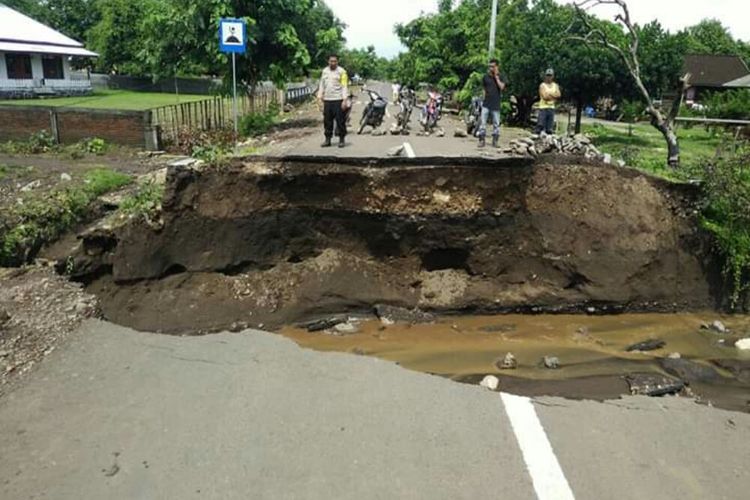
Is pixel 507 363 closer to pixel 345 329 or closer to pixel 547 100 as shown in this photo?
pixel 345 329

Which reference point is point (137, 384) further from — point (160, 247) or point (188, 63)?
point (188, 63)

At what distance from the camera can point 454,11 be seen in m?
32.1

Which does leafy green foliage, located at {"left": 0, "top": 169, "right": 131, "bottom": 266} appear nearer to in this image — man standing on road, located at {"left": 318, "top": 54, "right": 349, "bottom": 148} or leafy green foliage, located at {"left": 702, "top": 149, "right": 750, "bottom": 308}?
man standing on road, located at {"left": 318, "top": 54, "right": 349, "bottom": 148}

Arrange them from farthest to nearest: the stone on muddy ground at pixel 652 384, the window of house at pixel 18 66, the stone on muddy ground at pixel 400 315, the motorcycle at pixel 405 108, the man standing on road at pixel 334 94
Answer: the window of house at pixel 18 66
the motorcycle at pixel 405 108
the man standing on road at pixel 334 94
the stone on muddy ground at pixel 400 315
the stone on muddy ground at pixel 652 384

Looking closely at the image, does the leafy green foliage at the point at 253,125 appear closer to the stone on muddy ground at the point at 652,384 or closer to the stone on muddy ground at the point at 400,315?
the stone on muddy ground at the point at 400,315

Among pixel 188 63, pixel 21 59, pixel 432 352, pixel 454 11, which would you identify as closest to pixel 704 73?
pixel 454 11

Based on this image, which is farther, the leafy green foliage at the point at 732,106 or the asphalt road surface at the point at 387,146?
the leafy green foliage at the point at 732,106

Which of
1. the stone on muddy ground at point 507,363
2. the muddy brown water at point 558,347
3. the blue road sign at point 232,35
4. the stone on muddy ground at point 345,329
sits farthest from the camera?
the blue road sign at point 232,35

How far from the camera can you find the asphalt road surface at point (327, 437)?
3727mm

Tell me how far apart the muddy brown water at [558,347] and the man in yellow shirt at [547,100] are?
781 centimetres

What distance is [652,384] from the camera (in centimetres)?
553

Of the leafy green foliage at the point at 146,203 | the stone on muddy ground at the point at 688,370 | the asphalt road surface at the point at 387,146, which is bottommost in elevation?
the stone on muddy ground at the point at 688,370

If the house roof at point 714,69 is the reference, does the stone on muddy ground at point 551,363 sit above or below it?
below

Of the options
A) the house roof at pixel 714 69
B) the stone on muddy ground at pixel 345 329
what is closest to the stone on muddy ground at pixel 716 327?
the stone on muddy ground at pixel 345 329
